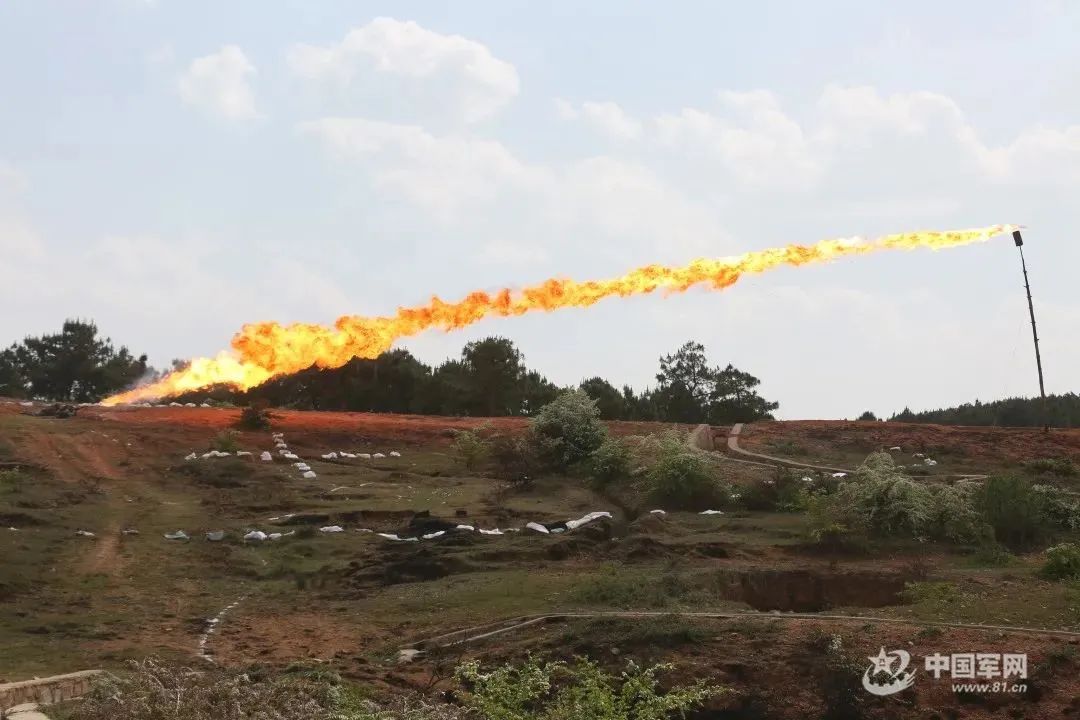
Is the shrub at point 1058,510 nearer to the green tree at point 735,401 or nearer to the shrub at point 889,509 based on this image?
the shrub at point 889,509

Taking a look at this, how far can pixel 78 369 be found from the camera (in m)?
62.5

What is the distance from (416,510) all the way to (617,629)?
1345 centimetres

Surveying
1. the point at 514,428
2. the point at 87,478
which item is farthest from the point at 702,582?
the point at 514,428

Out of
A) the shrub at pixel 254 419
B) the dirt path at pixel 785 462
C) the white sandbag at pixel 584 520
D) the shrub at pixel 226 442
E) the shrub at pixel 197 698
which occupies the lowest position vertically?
the shrub at pixel 197 698

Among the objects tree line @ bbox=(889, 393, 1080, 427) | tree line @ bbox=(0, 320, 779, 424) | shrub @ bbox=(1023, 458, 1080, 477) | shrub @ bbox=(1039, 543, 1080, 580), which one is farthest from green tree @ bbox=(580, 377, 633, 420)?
shrub @ bbox=(1039, 543, 1080, 580)

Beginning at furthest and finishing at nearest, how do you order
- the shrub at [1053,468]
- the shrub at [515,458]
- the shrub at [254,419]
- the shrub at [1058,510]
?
the shrub at [254,419] < the shrub at [515,458] < the shrub at [1053,468] < the shrub at [1058,510]

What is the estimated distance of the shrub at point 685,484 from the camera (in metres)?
28.5

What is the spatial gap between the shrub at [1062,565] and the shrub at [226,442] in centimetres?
2519

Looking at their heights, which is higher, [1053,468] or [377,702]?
[1053,468]

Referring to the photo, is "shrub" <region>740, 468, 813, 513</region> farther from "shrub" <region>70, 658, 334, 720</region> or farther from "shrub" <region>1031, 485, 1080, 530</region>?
"shrub" <region>70, 658, 334, 720</region>

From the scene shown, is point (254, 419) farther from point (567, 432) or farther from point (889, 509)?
point (889, 509)

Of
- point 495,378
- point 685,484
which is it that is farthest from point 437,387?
point 685,484

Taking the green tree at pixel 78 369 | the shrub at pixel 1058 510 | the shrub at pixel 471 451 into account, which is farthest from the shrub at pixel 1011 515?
the green tree at pixel 78 369

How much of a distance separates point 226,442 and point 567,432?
11146mm
